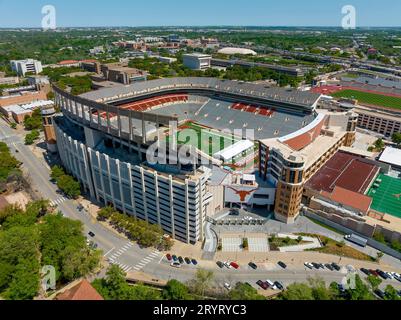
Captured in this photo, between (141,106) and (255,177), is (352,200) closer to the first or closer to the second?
(255,177)

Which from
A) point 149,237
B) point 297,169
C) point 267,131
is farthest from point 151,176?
point 267,131

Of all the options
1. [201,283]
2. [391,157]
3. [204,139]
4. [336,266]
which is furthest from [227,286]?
[391,157]

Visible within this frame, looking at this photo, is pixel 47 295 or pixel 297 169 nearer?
pixel 47 295

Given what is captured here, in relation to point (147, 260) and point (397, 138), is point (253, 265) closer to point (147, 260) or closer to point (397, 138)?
point (147, 260)

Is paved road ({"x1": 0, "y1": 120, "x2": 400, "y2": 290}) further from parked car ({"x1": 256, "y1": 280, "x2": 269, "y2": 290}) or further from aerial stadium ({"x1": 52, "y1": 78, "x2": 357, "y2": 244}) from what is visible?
aerial stadium ({"x1": 52, "y1": 78, "x2": 357, "y2": 244})

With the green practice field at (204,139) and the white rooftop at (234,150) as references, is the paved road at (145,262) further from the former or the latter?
the green practice field at (204,139)

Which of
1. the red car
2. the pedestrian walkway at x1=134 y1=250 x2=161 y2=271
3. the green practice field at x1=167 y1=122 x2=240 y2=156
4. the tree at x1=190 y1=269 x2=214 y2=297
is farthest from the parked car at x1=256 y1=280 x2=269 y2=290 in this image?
the green practice field at x1=167 y1=122 x2=240 y2=156
